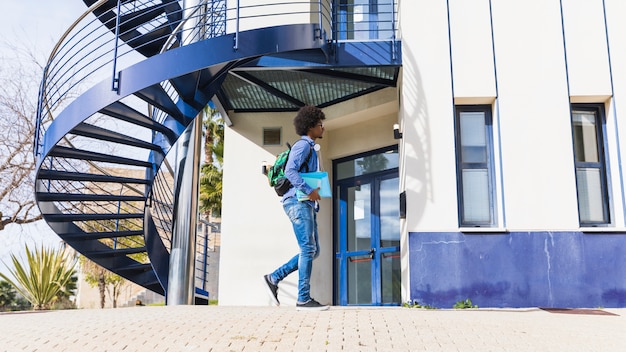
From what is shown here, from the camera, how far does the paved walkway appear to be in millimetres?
4324

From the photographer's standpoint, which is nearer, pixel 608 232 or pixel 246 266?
pixel 608 232

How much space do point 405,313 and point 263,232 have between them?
3989 mm

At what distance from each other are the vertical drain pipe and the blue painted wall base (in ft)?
11.7

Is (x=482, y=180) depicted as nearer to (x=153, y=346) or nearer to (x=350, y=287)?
(x=350, y=287)

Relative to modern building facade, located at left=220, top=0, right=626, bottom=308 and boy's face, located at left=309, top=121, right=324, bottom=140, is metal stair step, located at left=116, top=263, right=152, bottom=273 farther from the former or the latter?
boy's face, located at left=309, top=121, right=324, bottom=140

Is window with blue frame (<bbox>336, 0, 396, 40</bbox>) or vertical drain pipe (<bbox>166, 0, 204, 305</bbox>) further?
vertical drain pipe (<bbox>166, 0, 204, 305</bbox>)

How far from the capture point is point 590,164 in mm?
7742

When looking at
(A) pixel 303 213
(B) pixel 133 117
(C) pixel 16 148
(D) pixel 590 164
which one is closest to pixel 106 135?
(B) pixel 133 117

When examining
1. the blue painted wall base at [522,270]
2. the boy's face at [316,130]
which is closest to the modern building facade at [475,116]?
the blue painted wall base at [522,270]

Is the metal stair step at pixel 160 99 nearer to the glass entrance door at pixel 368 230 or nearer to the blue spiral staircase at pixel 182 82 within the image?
the blue spiral staircase at pixel 182 82

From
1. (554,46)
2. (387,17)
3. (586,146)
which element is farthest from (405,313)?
(387,17)

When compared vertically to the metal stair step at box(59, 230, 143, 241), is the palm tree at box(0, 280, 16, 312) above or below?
below

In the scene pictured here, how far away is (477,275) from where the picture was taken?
7242 millimetres

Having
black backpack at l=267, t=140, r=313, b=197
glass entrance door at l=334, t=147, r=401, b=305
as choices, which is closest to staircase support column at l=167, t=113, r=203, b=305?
glass entrance door at l=334, t=147, r=401, b=305
